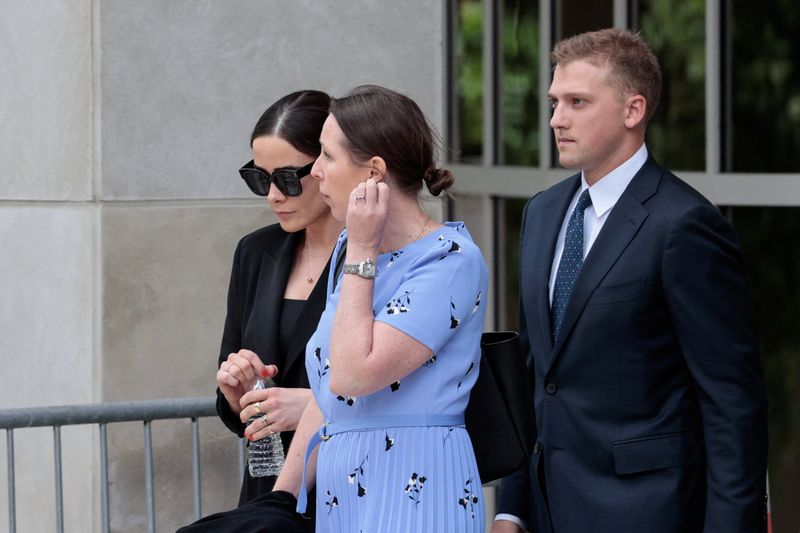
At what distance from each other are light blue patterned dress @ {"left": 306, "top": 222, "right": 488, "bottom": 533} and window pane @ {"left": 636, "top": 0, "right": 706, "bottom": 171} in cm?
337

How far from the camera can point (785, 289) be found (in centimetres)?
631

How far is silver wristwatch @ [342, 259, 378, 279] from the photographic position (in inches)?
130

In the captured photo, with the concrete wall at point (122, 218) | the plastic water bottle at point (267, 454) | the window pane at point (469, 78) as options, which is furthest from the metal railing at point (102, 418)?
the window pane at point (469, 78)

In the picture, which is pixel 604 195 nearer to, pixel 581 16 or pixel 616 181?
pixel 616 181

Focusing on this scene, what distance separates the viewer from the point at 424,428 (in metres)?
3.35

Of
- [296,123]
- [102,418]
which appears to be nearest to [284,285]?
[296,123]

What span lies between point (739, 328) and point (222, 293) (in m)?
3.47

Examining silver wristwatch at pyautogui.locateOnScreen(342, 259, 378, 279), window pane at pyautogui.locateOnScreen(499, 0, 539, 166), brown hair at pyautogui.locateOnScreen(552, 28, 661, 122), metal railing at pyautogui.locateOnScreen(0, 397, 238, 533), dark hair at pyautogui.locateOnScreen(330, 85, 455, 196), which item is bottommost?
metal railing at pyautogui.locateOnScreen(0, 397, 238, 533)

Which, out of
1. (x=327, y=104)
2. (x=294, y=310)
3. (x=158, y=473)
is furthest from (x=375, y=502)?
(x=158, y=473)

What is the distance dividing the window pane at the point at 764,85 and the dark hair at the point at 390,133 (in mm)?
3195

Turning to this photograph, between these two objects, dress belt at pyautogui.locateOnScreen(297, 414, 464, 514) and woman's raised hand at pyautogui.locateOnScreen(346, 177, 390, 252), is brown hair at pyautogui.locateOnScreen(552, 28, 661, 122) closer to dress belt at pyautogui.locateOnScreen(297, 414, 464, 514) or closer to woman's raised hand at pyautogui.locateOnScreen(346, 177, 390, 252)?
woman's raised hand at pyautogui.locateOnScreen(346, 177, 390, 252)

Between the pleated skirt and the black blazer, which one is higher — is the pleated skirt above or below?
below

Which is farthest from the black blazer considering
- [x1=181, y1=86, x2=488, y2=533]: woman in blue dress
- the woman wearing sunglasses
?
[x1=181, y1=86, x2=488, y2=533]: woman in blue dress

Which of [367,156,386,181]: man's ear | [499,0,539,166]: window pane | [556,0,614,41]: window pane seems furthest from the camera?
[499,0,539,166]: window pane
